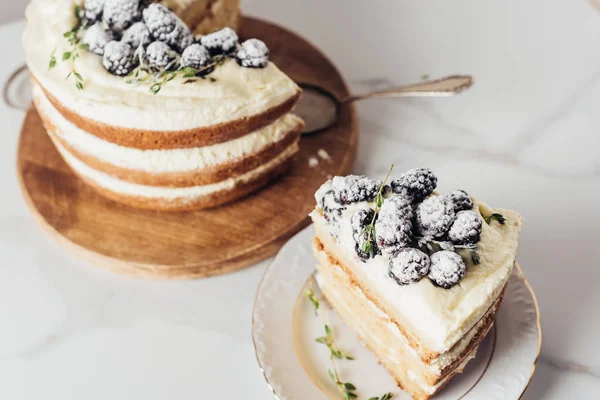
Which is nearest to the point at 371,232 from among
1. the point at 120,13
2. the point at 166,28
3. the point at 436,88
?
the point at 166,28

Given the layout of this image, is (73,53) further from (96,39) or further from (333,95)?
(333,95)

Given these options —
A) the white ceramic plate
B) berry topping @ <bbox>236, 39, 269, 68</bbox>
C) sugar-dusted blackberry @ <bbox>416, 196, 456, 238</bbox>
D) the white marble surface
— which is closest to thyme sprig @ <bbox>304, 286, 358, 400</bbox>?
the white ceramic plate

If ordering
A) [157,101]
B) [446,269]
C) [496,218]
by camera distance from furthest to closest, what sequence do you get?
[157,101] < [496,218] < [446,269]

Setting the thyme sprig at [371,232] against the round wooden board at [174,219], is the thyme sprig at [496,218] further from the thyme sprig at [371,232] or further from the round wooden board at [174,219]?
the round wooden board at [174,219]

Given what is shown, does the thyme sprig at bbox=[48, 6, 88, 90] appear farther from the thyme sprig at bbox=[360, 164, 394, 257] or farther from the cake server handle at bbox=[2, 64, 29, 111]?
the thyme sprig at bbox=[360, 164, 394, 257]

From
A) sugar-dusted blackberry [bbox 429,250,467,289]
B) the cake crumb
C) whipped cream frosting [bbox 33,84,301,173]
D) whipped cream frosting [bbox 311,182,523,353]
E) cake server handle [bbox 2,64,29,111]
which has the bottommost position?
cake server handle [bbox 2,64,29,111]

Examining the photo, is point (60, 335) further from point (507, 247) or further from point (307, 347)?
point (507, 247)

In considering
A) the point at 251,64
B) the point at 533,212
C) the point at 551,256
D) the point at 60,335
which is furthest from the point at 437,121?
the point at 60,335
